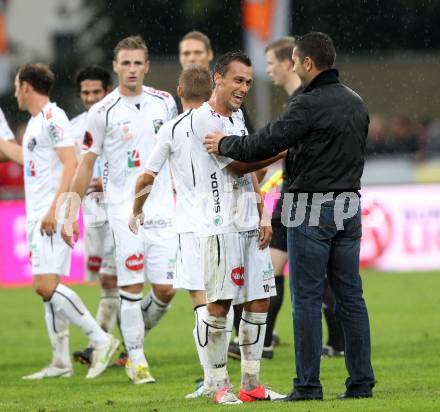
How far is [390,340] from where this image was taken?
11289 mm

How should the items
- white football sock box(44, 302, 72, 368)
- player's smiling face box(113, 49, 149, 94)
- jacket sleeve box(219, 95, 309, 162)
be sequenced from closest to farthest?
jacket sleeve box(219, 95, 309, 162)
player's smiling face box(113, 49, 149, 94)
white football sock box(44, 302, 72, 368)

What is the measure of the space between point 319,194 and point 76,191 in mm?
2495

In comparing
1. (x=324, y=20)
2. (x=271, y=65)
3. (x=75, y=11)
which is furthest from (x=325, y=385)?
(x=75, y=11)

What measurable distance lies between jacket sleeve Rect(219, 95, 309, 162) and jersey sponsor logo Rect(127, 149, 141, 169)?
206 cm

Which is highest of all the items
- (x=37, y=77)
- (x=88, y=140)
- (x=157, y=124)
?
(x=37, y=77)

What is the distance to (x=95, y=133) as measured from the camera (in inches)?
368

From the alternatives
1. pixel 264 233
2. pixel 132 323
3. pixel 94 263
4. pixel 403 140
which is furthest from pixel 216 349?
pixel 403 140

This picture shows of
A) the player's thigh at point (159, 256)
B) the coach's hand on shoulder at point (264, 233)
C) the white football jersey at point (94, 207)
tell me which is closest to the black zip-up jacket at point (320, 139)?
the coach's hand on shoulder at point (264, 233)

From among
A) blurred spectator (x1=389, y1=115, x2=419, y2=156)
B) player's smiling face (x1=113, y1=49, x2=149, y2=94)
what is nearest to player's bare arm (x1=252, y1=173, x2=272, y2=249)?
player's smiling face (x1=113, y1=49, x2=149, y2=94)

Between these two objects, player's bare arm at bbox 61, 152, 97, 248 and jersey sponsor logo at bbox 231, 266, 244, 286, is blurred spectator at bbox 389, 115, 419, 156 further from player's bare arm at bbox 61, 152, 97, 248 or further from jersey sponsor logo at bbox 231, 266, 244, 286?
jersey sponsor logo at bbox 231, 266, 244, 286

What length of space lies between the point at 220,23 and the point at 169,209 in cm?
2055

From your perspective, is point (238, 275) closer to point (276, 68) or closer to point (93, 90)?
point (276, 68)

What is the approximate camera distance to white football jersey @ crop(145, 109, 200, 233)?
8.06 metres

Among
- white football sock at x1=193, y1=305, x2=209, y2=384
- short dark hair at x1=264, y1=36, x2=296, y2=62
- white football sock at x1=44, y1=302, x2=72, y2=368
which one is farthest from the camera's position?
short dark hair at x1=264, y1=36, x2=296, y2=62
